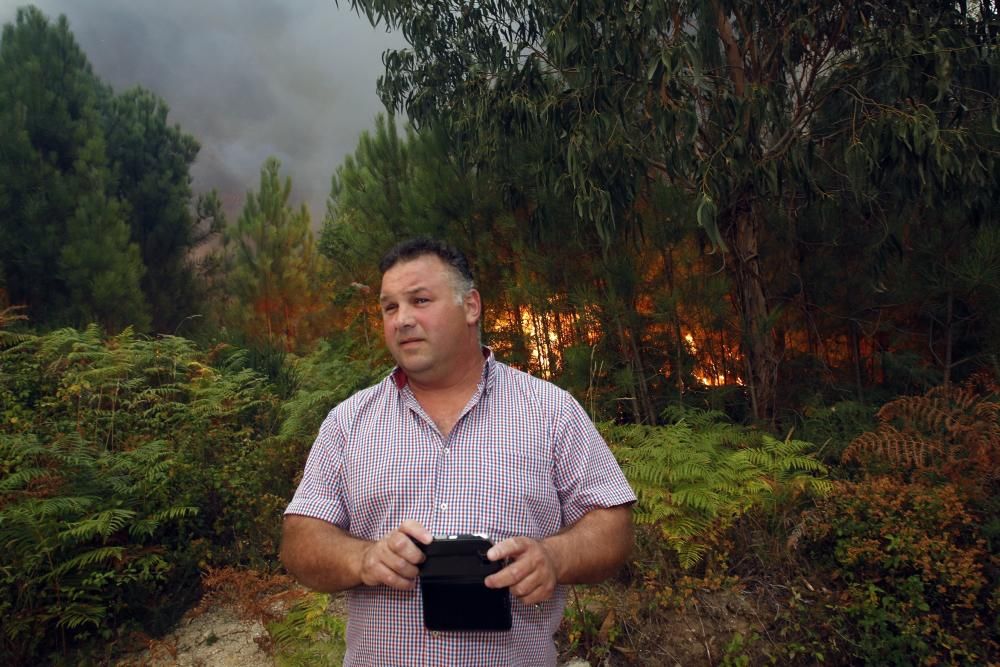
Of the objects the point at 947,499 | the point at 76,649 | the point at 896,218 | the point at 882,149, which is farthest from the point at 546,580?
the point at 896,218

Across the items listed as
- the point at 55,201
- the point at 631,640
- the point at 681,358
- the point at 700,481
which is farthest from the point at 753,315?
the point at 55,201

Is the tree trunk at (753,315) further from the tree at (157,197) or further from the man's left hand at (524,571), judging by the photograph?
the tree at (157,197)

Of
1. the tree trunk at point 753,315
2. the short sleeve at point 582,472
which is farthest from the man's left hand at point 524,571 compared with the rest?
the tree trunk at point 753,315

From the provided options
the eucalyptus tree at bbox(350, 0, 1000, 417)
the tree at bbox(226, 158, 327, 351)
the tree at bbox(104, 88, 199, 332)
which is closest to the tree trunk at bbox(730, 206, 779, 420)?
the eucalyptus tree at bbox(350, 0, 1000, 417)

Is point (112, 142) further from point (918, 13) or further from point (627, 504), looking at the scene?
point (627, 504)

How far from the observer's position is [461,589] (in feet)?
3.69

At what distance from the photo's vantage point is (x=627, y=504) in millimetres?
1360

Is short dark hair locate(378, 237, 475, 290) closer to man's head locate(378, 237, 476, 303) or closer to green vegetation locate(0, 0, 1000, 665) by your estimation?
man's head locate(378, 237, 476, 303)

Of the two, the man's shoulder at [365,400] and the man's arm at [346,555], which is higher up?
the man's shoulder at [365,400]

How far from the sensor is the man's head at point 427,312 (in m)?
1.42

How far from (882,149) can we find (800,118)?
952 millimetres

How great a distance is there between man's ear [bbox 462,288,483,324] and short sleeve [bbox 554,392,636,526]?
29cm

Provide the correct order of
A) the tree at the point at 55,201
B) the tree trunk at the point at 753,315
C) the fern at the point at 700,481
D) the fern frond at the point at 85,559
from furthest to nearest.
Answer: the tree at the point at 55,201 → the tree trunk at the point at 753,315 → the fern at the point at 700,481 → the fern frond at the point at 85,559

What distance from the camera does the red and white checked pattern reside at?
1302 millimetres
